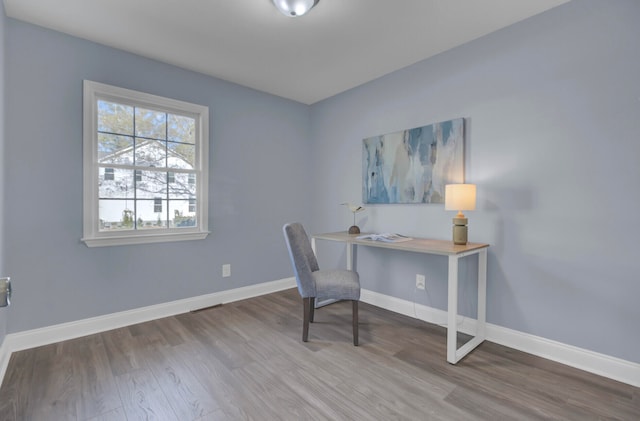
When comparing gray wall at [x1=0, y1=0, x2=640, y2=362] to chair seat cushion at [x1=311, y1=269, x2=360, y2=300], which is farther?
chair seat cushion at [x1=311, y1=269, x2=360, y2=300]

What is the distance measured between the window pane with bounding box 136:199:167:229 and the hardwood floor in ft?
3.03

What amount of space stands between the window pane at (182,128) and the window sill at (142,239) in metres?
0.94

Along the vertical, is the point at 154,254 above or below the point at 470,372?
above

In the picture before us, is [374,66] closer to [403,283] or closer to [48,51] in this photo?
[403,283]

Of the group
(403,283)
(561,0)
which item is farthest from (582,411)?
(561,0)

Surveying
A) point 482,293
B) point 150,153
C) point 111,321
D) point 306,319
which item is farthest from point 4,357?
point 482,293

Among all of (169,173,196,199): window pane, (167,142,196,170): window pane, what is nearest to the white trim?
(169,173,196,199): window pane

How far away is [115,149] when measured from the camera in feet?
8.25

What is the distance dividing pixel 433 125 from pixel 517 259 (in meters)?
1.28

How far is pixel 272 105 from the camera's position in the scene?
11.7 ft

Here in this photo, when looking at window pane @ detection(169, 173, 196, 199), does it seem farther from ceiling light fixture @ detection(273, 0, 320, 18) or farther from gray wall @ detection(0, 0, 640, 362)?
ceiling light fixture @ detection(273, 0, 320, 18)

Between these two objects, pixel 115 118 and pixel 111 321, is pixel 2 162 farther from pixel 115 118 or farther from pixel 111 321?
pixel 111 321

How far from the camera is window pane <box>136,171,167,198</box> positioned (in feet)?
8.73

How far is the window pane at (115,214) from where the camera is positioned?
2463 mm
